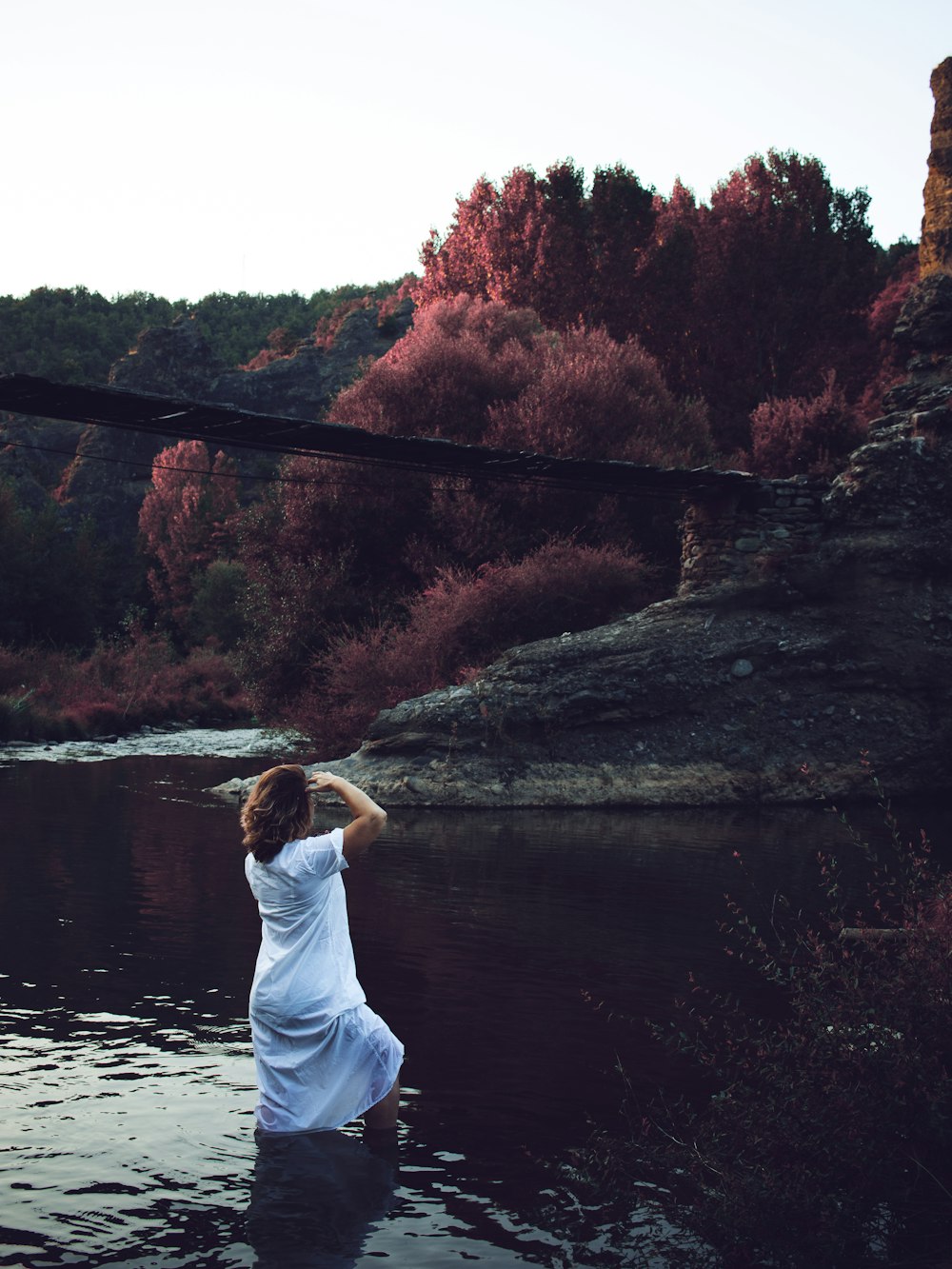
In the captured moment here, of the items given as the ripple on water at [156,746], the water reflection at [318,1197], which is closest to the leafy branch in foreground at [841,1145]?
the water reflection at [318,1197]

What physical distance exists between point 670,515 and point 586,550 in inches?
182

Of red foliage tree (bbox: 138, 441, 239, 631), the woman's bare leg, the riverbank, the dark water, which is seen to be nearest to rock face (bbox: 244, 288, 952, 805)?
the dark water

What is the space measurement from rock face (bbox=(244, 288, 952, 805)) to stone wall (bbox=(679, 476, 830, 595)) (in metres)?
0.04

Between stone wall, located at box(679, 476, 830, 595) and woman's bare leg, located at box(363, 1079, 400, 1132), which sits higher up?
stone wall, located at box(679, 476, 830, 595)

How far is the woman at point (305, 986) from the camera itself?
5645 mm

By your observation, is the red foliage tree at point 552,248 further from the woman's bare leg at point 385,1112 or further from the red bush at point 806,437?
the woman's bare leg at point 385,1112

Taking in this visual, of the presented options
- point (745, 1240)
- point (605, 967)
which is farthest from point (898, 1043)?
point (605, 967)

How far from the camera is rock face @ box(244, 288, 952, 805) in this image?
67.5 feet

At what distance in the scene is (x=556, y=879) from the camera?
13.4 meters

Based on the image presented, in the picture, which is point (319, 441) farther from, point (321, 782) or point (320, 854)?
point (320, 854)

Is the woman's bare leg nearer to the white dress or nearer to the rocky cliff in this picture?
the white dress

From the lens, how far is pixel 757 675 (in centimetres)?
2192

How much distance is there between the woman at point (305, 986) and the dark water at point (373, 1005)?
0.24 m

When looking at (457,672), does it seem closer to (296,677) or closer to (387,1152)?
(296,677)
